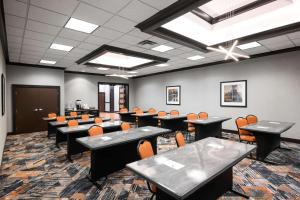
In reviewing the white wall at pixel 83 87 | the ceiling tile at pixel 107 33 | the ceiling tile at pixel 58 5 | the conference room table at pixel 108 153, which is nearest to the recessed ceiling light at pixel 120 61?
the white wall at pixel 83 87

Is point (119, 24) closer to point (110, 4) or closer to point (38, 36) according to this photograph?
point (110, 4)

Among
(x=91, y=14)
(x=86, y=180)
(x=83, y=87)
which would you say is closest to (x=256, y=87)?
(x=91, y=14)

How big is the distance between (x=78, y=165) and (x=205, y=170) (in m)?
3.06

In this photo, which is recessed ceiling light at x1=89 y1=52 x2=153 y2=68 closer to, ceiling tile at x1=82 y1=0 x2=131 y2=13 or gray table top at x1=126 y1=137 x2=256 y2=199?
ceiling tile at x1=82 y1=0 x2=131 y2=13

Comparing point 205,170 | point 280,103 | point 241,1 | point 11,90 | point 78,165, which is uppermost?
point 241,1

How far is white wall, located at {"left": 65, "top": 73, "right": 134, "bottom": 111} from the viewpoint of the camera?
8969mm

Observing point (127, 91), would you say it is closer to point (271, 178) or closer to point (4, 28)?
point (4, 28)

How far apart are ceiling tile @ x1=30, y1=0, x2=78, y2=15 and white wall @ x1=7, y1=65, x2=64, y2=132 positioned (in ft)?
18.0

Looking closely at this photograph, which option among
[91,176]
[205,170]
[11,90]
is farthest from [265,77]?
[11,90]

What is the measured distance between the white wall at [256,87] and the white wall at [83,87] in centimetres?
460

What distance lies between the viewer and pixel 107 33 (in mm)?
3889

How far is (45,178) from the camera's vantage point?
10.2 feet

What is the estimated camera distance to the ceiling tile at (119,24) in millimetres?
3208

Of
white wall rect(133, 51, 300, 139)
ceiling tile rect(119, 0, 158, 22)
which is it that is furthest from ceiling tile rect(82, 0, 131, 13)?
white wall rect(133, 51, 300, 139)
